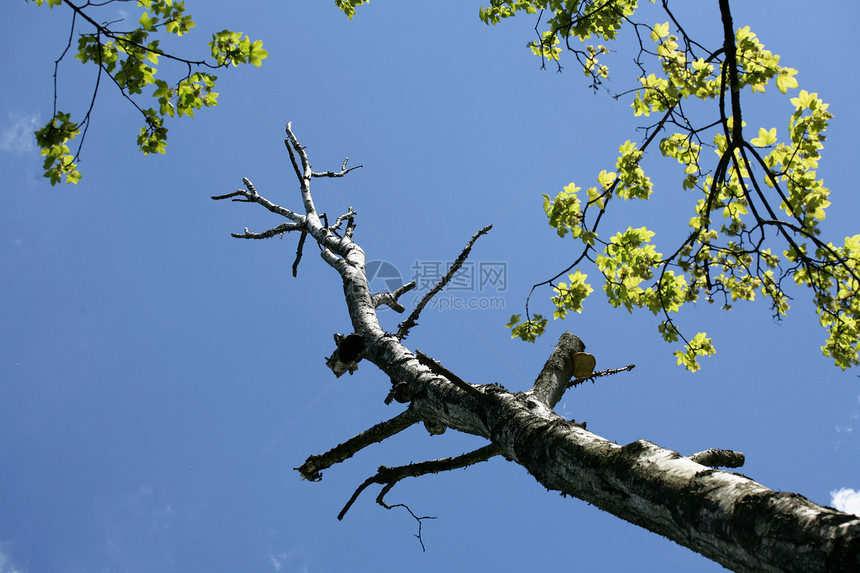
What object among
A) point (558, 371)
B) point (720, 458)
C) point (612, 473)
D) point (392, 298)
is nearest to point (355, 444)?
point (558, 371)

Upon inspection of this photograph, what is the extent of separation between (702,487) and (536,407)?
117cm

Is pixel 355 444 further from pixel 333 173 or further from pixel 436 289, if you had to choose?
pixel 333 173

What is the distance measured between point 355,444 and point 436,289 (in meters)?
1.89

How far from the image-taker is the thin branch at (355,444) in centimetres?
372

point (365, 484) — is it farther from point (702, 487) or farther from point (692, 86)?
point (692, 86)

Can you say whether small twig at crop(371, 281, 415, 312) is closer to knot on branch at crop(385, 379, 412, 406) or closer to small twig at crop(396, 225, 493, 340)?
small twig at crop(396, 225, 493, 340)

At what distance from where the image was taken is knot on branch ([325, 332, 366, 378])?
4371 mm

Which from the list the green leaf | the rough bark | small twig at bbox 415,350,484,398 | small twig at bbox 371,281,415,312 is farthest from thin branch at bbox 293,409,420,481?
the green leaf

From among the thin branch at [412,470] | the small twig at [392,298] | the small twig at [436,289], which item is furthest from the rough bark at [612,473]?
the small twig at [392,298]

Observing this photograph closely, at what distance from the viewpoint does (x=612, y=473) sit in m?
2.09

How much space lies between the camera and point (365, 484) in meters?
3.75

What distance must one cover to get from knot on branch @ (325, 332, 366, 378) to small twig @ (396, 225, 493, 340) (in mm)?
403

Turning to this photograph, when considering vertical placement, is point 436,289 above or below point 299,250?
below

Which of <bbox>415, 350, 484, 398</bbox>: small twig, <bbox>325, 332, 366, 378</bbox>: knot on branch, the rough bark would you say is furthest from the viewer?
<bbox>325, 332, 366, 378</bbox>: knot on branch
